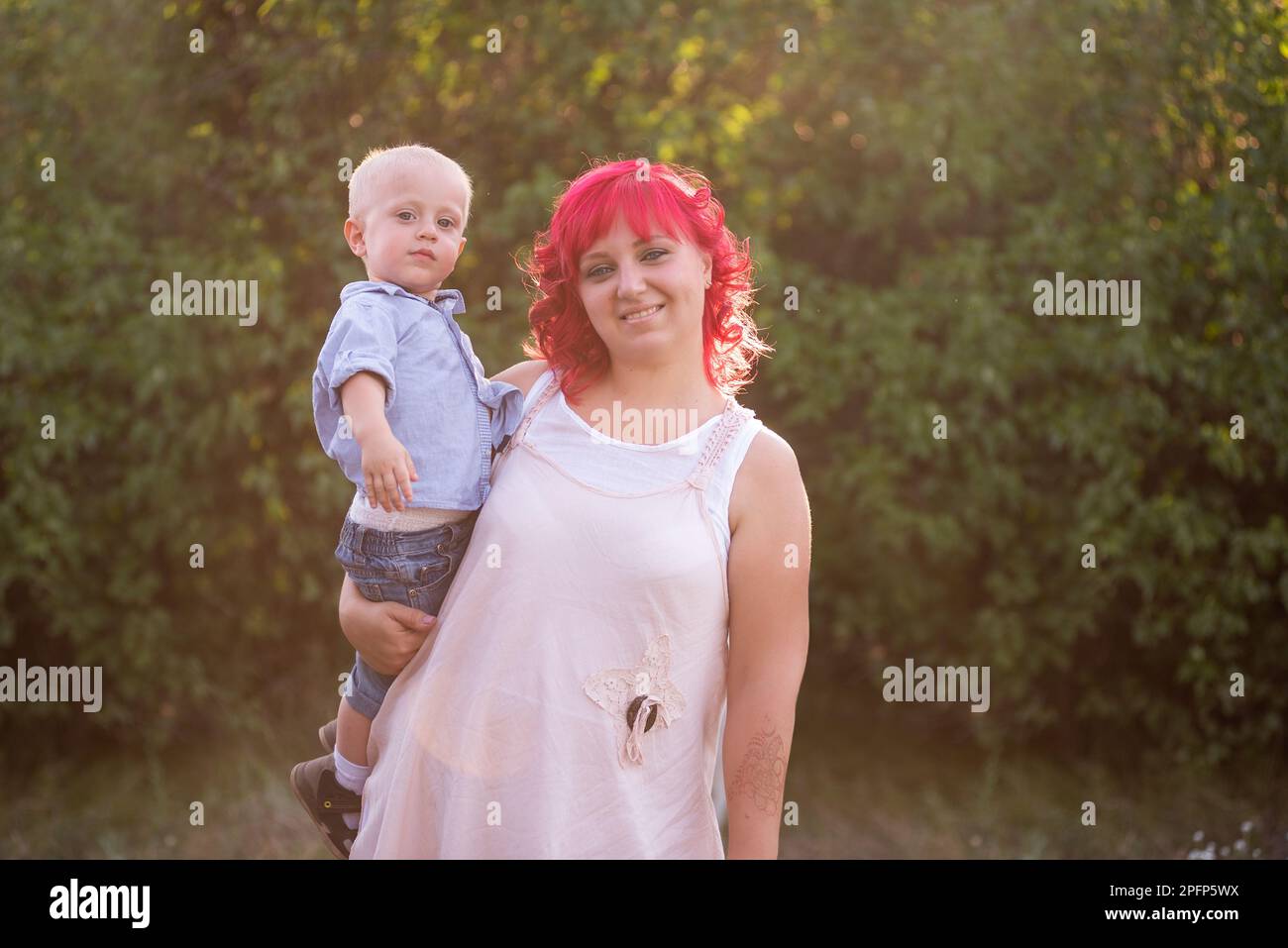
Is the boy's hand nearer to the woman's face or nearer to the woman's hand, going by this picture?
the woman's hand

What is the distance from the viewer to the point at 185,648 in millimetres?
5387

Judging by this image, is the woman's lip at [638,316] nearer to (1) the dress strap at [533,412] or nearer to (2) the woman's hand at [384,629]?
(1) the dress strap at [533,412]

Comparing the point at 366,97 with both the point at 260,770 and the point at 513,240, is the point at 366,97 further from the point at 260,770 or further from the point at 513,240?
the point at 260,770

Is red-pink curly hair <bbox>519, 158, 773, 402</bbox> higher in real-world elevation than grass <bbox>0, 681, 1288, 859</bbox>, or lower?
higher

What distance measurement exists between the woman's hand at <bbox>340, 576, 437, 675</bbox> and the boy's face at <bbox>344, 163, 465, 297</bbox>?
63 centimetres

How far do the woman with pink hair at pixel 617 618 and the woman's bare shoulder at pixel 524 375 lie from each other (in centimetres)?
11

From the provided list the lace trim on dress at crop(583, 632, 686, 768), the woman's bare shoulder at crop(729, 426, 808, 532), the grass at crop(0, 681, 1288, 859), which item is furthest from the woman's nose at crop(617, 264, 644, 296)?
the grass at crop(0, 681, 1288, 859)

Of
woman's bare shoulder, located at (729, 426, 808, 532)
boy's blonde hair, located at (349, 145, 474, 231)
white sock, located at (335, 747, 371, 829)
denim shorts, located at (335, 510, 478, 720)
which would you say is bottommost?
white sock, located at (335, 747, 371, 829)

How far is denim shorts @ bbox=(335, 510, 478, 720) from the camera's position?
2.48 metres

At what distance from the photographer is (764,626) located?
2.48 metres

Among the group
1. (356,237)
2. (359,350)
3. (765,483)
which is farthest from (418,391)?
(765,483)

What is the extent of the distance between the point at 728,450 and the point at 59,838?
3.91 meters

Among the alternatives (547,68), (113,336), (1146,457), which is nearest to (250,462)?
(113,336)

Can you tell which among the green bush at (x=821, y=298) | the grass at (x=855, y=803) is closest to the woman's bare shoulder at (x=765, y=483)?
the green bush at (x=821, y=298)
